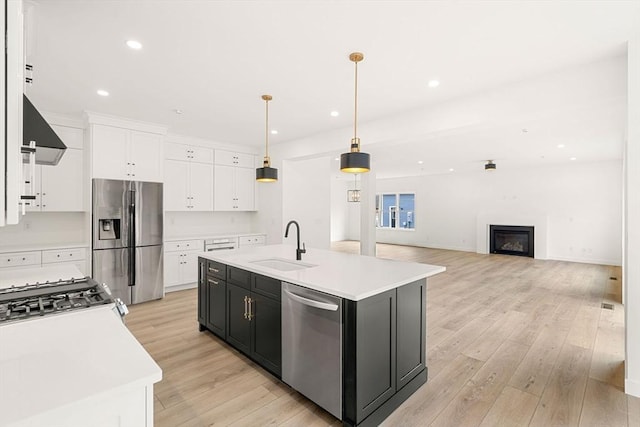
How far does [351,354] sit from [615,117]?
17.1ft

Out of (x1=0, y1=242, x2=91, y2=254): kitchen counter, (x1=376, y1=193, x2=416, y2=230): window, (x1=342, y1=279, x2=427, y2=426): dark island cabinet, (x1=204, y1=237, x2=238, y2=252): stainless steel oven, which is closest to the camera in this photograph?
(x1=342, y1=279, x2=427, y2=426): dark island cabinet

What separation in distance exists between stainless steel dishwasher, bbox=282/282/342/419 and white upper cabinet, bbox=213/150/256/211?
414cm

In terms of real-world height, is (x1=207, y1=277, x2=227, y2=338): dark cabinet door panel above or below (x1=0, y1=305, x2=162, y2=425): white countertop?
below

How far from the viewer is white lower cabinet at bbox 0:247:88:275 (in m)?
3.82

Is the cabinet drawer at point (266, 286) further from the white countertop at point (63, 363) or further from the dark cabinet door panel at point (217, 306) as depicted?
the white countertop at point (63, 363)

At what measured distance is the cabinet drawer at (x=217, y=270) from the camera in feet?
10.3

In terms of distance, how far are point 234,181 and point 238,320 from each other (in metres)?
3.84

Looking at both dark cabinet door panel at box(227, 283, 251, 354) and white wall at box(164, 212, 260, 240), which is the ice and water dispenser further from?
dark cabinet door panel at box(227, 283, 251, 354)

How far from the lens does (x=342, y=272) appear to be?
8.08ft

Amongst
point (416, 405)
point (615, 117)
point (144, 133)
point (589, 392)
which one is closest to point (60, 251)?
point (144, 133)

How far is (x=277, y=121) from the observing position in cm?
467

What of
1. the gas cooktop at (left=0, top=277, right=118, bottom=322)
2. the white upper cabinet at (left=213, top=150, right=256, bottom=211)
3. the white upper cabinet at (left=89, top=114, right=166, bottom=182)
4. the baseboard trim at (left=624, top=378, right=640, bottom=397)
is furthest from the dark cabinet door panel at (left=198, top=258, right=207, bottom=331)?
the baseboard trim at (left=624, top=378, right=640, bottom=397)

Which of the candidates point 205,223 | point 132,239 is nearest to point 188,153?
point 205,223

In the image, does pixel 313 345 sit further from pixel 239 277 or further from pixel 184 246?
pixel 184 246
